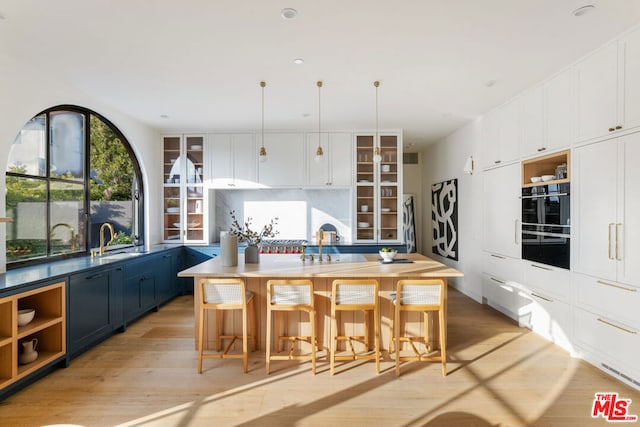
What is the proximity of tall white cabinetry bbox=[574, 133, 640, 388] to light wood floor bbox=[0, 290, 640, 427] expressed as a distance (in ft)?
0.99

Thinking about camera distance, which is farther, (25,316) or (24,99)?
(24,99)

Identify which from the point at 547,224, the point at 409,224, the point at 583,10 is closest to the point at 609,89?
the point at 583,10

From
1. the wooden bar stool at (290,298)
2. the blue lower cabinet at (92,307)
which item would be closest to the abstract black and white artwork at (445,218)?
the wooden bar stool at (290,298)

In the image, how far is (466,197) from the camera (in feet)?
17.9

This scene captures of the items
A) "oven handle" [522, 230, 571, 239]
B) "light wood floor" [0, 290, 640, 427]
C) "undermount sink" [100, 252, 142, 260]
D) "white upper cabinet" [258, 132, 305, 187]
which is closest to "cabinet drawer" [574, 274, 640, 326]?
"oven handle" [522, 230, 571, 239]

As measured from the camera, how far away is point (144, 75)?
137 inches

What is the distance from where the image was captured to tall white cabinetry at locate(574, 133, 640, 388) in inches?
103

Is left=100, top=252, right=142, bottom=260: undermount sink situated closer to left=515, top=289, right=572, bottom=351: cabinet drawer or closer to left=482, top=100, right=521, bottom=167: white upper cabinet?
left=515, top=289, right=572, bottom=351: cabinet drawer

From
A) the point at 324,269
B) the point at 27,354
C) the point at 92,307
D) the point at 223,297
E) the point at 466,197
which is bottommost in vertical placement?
the point at 27,354

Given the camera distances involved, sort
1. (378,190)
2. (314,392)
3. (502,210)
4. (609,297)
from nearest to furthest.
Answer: (314,392), (609,297), (502,210), (378,190)

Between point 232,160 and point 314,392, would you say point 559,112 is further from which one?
point 232,160

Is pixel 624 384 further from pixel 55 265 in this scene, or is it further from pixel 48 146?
pixel 48 146

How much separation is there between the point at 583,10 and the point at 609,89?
→ 0.85 m

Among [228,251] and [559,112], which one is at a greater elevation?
[559,112]
